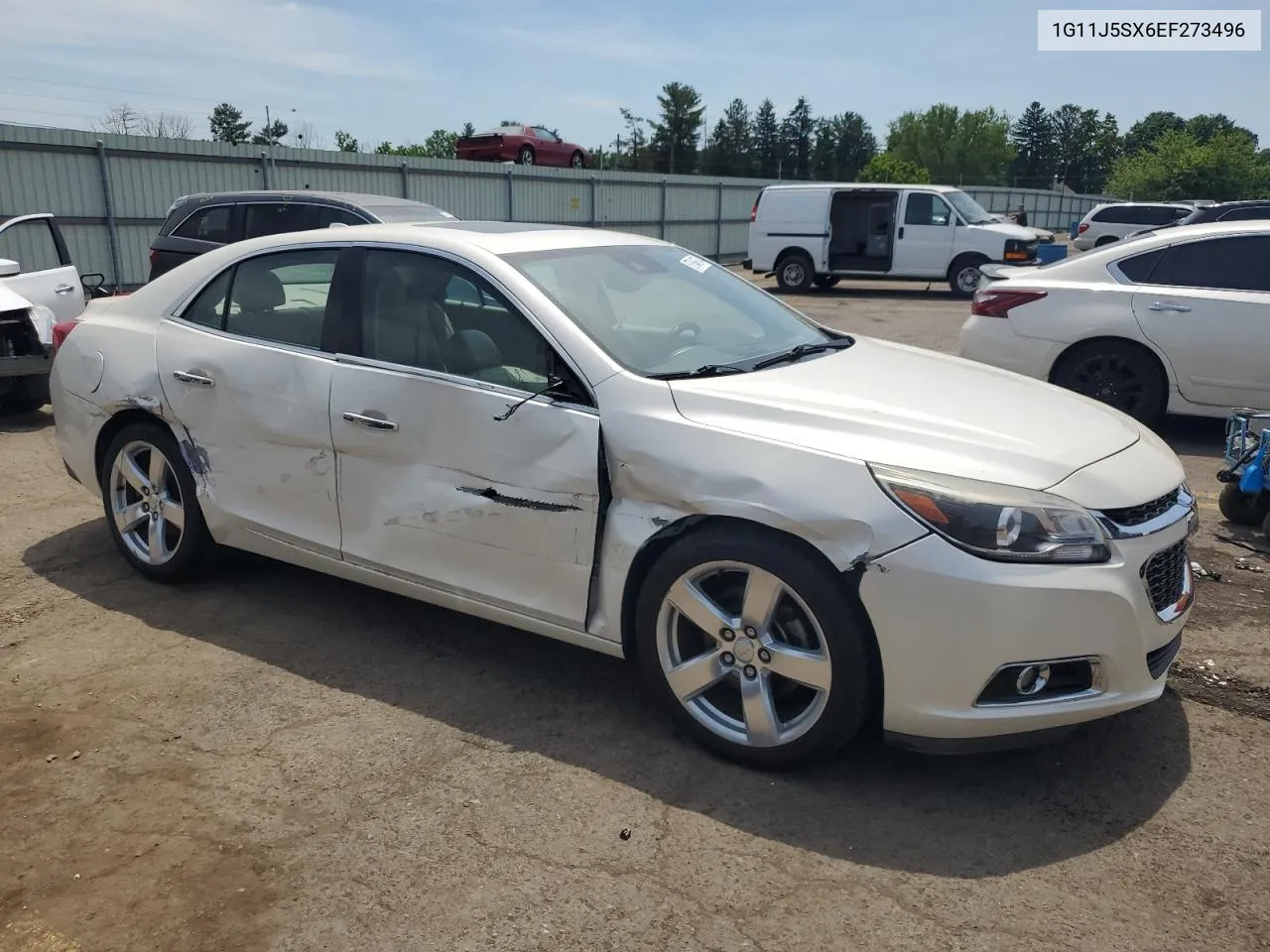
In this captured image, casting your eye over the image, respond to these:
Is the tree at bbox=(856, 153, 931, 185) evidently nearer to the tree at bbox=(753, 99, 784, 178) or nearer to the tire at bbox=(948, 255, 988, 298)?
the tree at bbox=(753, 99, 784, 178)

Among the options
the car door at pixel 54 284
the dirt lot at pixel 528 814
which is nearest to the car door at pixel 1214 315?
the dirt lot at pixel 528 814

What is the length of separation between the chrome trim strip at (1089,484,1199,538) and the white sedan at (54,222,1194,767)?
0.05 ft

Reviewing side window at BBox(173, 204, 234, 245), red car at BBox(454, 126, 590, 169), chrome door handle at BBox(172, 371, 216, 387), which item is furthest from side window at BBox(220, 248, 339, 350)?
red car at BBox(454, 126, 590, 169)

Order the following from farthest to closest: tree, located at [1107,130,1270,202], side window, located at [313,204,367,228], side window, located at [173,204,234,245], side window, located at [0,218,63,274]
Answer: tree, located at [1107,130,1270,202]
side window, located at [0,218,63,274]
side window, located at [173,204,234,245]
side window, located at [313,204,367,228]

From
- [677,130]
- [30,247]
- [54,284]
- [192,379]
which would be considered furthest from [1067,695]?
[677,130]

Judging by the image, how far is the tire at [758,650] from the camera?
2.92 meters

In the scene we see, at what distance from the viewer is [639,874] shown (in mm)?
2730

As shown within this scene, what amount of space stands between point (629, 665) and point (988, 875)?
1.63 meters

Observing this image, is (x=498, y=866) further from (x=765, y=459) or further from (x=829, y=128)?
(x=829, y=128)

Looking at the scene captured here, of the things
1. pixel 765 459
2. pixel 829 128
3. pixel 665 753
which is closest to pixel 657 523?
pixel 765 459

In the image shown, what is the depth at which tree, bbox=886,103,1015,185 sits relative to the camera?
3873 inches

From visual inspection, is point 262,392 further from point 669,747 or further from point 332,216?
point 332,216

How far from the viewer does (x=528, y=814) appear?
118 inches

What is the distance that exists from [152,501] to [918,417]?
336 centimetres
